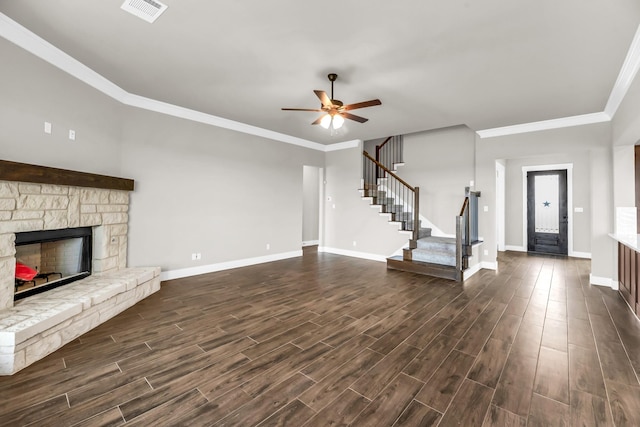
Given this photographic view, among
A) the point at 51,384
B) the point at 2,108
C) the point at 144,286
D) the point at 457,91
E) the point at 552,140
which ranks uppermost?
the point at 457,91

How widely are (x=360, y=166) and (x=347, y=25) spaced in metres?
4.54

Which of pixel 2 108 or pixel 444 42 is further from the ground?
pixel 444 42

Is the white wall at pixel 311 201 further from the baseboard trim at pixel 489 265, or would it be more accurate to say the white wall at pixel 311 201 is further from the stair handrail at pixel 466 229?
the baseboard trim at pixel 489 265

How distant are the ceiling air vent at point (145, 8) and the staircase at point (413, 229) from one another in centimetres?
489

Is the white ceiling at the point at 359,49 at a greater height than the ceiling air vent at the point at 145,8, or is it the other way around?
the white ceiling at the point at 359,49

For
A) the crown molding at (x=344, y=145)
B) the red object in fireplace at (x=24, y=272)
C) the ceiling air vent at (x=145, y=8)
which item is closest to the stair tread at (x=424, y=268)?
the crown molding at (x=344, y=145)

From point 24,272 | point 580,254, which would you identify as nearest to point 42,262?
point 24,272

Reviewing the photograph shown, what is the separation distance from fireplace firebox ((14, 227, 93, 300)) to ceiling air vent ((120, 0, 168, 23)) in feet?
7.99

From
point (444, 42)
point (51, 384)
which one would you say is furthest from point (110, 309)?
point (444, 42)

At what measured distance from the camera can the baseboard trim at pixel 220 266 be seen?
4.79 m

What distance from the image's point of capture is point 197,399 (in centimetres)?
188

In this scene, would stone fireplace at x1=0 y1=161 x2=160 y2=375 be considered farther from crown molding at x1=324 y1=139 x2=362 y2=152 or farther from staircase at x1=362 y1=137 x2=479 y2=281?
crown molding at x1=324 y1=139 x2=362 y2=152

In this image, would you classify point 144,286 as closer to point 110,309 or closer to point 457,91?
point 110,309

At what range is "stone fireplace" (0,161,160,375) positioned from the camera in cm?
232
